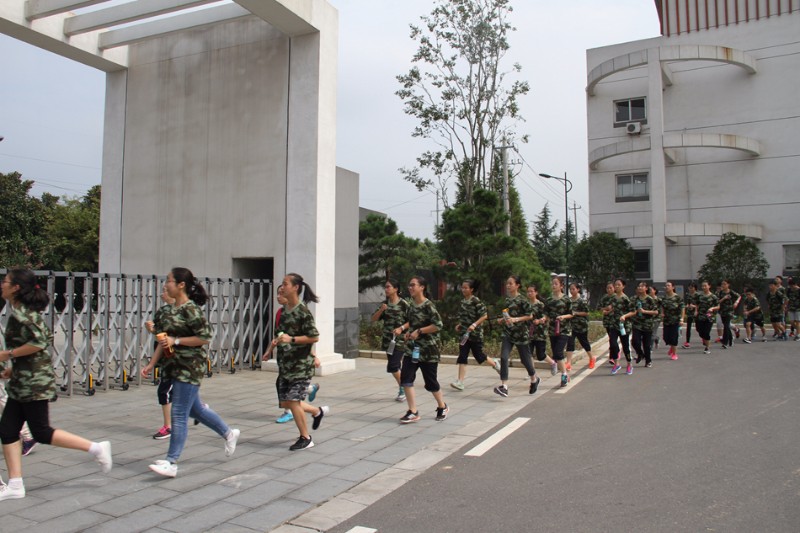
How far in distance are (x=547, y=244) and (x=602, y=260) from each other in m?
36.8

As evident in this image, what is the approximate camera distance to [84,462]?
5547 mm

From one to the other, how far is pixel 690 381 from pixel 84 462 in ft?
29.6

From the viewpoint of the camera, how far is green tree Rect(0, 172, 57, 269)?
29016 millimetres

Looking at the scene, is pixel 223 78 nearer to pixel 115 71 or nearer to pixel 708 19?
pixel 115 71

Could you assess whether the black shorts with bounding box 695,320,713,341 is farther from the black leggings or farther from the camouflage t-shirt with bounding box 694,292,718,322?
the black leggings

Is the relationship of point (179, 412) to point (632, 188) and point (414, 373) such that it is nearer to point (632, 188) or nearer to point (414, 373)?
point (414, 373)

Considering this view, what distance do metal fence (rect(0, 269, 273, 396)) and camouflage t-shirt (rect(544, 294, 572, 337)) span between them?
5.33 meters

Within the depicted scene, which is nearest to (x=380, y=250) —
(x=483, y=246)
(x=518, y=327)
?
(x=483, y=246)

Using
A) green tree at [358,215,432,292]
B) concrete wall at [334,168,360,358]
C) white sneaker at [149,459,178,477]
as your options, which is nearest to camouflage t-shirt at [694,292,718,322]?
green tree at [358,215,432,292]

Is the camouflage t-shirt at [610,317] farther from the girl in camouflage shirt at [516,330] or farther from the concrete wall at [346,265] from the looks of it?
the concrete wall at [346,265]

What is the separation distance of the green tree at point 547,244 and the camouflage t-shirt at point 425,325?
49.2 meters

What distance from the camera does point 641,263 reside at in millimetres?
29688

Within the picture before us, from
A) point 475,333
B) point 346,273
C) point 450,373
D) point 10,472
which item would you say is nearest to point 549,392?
point 475,333

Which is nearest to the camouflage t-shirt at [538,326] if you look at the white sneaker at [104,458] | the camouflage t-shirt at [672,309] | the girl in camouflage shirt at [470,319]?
the girl in camouflage shirt at [470,319]
